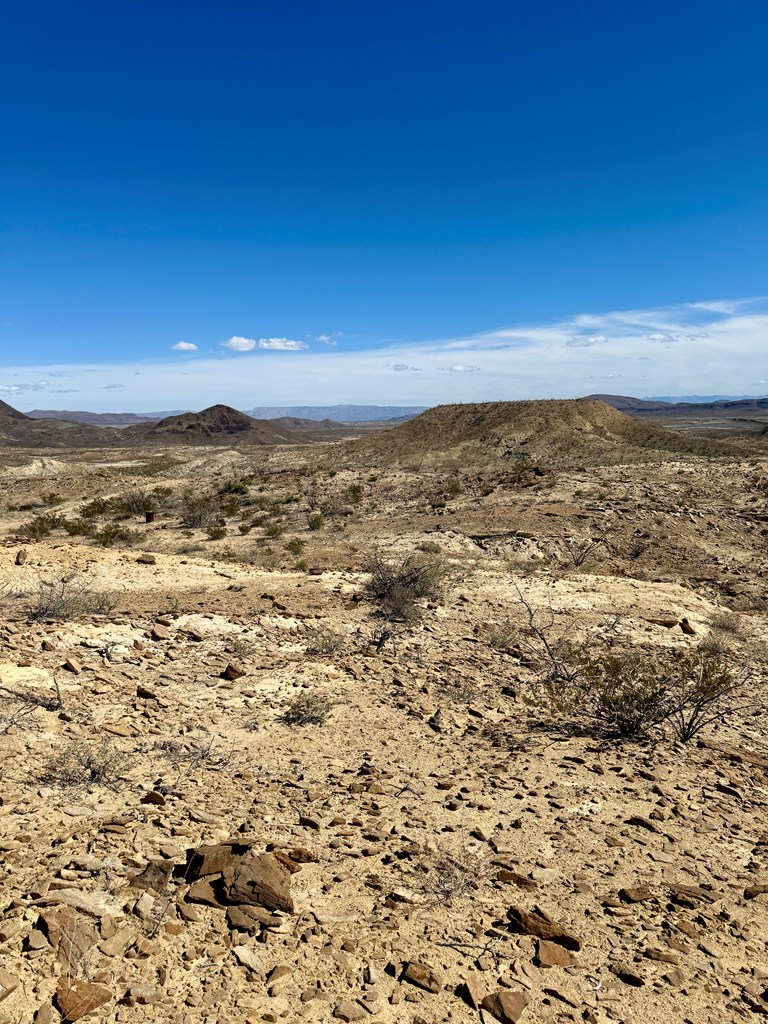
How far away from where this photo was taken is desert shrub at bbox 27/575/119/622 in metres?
→ 8.34

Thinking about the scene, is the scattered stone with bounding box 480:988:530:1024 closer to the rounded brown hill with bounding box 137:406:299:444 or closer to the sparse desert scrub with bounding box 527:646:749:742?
the sparse desert scrub with bounding box 527:646:749:742

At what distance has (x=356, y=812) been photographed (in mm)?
4648

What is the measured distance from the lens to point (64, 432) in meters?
115

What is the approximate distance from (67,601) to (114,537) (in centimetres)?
1004

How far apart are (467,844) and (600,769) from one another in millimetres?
1804

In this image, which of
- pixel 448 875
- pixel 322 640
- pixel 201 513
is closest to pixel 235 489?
pixel 201 513

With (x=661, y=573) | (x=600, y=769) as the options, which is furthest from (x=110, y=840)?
(x=661, y=573)

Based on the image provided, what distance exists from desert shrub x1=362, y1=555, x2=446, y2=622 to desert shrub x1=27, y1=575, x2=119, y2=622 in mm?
4316

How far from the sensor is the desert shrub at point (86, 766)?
4629 millimetres

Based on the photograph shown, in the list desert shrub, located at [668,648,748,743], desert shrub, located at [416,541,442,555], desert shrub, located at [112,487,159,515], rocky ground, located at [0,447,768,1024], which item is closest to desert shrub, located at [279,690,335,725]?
rocky ground, located at [0,447,768,1024]

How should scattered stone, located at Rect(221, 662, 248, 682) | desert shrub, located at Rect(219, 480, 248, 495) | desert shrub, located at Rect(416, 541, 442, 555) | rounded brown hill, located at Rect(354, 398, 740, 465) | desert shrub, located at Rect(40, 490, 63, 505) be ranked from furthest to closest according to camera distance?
rounded brown hill, located at Rect(354, 398, 740, 465), desert shrub, located at Rect(219, 480, 248, 495), desert shrub, located at Rect(40, 490, 63, 505), desert shrub, located at Rect(416, 541, 442, 555), scattered stone, located at Rect(221, 662, 248, 682)

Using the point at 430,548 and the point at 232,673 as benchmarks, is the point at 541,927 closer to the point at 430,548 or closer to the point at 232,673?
the point at 232,673

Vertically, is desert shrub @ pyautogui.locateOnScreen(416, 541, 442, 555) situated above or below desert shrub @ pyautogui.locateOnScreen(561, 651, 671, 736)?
above

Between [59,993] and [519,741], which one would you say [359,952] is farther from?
[519,741]
